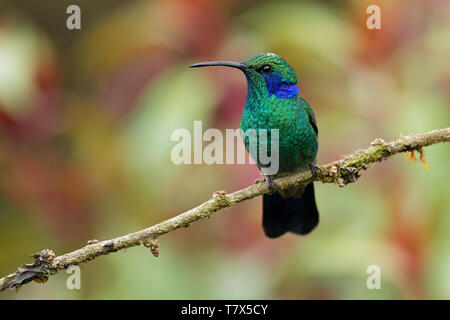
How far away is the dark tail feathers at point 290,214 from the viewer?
401 centimetres

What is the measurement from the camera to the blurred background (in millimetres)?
3979

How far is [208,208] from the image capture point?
8.86 ft

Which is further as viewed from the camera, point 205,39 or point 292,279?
point 205,39

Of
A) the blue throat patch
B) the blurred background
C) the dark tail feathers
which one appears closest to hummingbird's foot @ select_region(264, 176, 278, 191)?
the blue throat patch

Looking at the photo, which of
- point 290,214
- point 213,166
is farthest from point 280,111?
point 213,166

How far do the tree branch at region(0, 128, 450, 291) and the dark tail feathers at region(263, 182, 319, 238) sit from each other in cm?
84

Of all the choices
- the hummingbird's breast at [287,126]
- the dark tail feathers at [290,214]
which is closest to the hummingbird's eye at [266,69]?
the hummingbird's breast at [287,126]

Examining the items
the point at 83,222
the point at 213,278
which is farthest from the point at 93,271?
the point at 213,278

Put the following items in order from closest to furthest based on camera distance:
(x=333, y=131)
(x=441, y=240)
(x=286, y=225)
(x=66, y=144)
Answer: (x=441, y=240) → (x=286, y=225) → (x=333, y=131) → (x=66, y=144)

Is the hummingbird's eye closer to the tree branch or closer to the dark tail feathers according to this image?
the tree branch

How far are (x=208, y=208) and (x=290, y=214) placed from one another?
144cm

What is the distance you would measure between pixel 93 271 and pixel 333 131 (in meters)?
2.00

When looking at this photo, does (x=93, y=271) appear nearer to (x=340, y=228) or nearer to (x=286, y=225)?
(x=286, y=225)

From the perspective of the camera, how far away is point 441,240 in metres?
3.74
